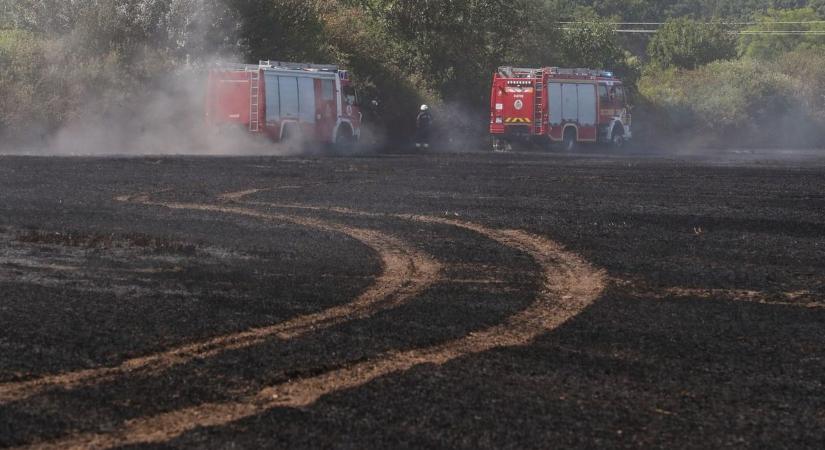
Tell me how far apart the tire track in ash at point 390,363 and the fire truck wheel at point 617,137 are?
3449 cm

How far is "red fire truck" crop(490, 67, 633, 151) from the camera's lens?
42469mm

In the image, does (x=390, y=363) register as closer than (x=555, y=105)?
Yes

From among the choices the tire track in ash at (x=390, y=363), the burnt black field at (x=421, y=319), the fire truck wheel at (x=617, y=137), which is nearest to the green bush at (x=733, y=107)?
the fire truck wheel at (x=617, y=137)

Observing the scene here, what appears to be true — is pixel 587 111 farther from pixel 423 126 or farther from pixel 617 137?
pixel 423 126

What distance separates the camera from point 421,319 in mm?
7613

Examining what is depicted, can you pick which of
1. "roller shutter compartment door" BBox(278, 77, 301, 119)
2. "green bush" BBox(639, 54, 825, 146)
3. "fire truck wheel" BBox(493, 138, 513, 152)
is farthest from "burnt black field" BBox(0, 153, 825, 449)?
"green bush" BBox(639, 54, 825, 146)

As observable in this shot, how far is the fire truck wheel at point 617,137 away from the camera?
146 feet

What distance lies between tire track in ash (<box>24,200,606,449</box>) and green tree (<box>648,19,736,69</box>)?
279 ft

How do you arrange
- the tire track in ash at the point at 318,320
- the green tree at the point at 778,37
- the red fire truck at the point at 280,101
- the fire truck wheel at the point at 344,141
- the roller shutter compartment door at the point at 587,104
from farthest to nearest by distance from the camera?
the green tree at the point at 778,37
the roller shutter compartment door at the point at 587,104
the fire truck wheel at the point at 344,141
the red fire truck at the point at 280,101
the tire track in ash at the point at 318,320

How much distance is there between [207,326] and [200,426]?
2229 millimetres

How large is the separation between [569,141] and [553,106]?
1.71m

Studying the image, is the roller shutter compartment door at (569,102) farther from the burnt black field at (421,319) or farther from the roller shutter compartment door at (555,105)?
the burnt black field at (421,319)

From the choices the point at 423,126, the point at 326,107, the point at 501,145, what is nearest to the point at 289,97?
the point at 326,107

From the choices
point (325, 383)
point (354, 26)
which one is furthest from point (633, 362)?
point (354, 26)
